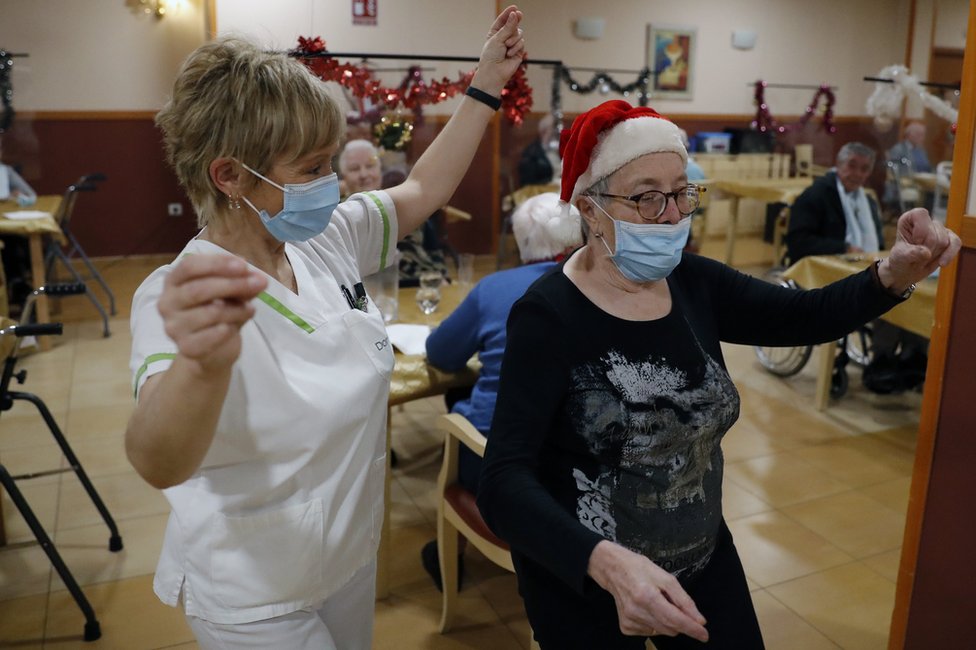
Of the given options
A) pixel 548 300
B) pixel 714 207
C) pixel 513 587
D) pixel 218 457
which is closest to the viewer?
pixel 218 457

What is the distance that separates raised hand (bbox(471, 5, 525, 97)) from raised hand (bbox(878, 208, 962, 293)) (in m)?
0.74

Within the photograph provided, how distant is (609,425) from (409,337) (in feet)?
4.87

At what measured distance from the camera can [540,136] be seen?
7.90 meters

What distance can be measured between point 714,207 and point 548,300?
8211mm

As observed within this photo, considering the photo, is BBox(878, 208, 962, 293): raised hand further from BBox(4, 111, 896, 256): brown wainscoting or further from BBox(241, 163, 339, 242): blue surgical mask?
BBox(4, 111, 896, 256): brown wainscoting

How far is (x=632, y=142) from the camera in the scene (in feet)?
4.61

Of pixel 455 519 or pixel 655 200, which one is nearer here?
pixel 655 200

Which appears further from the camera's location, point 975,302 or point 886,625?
point 886,625

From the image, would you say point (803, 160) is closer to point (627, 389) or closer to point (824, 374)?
point (824, 374)

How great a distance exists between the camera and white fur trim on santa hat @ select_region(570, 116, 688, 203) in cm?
141

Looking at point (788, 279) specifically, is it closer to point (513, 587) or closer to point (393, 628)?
point (513, 587)

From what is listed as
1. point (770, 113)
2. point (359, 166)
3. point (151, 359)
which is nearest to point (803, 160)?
point (770, 113)

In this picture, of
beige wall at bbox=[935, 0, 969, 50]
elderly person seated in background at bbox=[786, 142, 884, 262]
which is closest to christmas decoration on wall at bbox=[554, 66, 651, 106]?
elderly person seated in background at bbox=[786, 142, 884, 262]

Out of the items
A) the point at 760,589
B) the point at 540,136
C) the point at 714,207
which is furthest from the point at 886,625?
the point at 714,207
